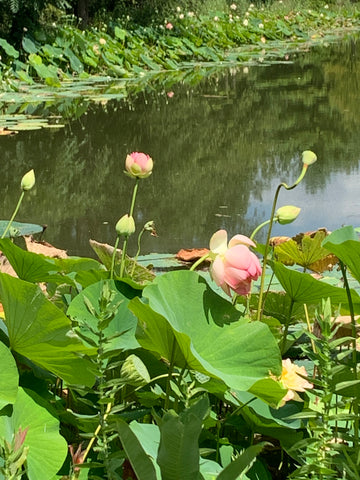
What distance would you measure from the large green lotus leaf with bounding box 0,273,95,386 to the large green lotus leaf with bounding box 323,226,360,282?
Answer: 23cm

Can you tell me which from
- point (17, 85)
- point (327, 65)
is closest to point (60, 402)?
point (17, 85)

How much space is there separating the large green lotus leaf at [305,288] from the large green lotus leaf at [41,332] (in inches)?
8.4

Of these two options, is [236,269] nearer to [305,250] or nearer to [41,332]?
[41,332]

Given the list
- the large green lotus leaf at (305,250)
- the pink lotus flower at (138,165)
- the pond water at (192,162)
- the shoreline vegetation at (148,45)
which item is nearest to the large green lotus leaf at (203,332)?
the pink lotus flower at (138,165)

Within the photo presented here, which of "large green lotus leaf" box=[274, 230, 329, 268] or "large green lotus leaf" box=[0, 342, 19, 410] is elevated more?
"large green lotus leaf" box=[0, 342, 19, 410]

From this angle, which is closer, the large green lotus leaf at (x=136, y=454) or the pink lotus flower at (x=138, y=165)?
the large green lotus leaf at (x=136, y=454)

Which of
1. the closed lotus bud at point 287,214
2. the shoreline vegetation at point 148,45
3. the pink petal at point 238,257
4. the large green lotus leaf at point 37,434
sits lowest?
the shoreline vegetation at point 148,45

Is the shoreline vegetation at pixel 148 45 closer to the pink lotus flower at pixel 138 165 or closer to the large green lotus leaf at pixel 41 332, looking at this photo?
the pink lotus flower at pixel 138 165

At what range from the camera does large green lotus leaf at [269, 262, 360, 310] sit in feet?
2.63

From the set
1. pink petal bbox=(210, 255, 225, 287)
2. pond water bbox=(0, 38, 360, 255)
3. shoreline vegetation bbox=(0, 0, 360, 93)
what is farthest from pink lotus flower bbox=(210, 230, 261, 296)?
shoreline vegetation bbox=(0, 0, 360, 93)

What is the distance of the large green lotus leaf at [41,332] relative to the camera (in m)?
0.70

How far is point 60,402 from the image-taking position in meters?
0.85

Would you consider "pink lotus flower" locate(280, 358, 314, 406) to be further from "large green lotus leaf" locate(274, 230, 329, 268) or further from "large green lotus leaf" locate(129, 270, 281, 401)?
"large green lotus leaf" locate(274, 230, 329, 268)

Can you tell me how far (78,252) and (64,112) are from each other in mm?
3386
